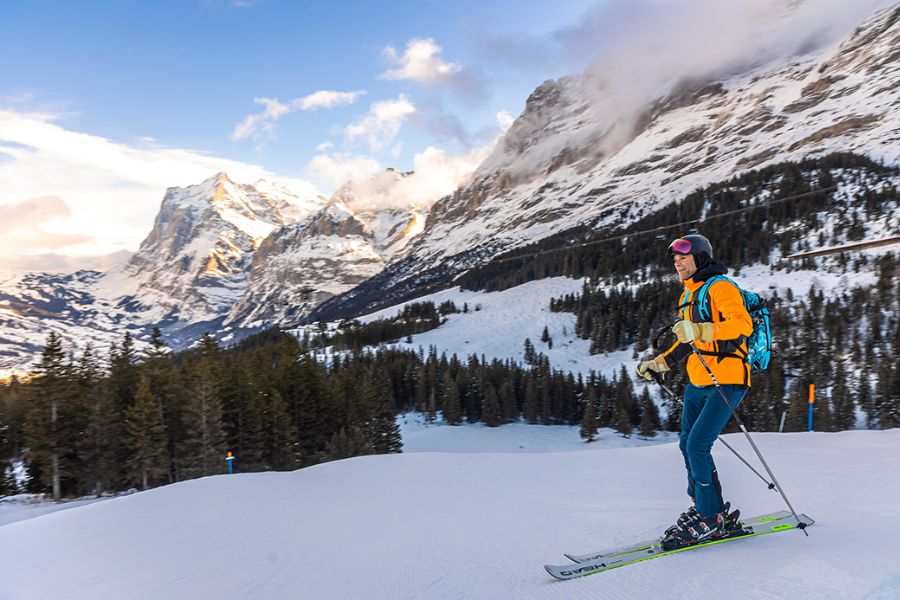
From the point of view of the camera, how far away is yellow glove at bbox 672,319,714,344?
5.07 meters

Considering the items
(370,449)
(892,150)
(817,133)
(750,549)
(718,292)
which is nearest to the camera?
(750,549)

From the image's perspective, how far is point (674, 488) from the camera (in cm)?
842

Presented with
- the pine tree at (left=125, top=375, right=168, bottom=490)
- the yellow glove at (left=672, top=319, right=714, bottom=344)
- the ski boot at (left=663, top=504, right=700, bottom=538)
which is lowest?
the pine tree at (left=125, top=375, right=168, bottom=490)

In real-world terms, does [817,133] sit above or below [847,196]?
above

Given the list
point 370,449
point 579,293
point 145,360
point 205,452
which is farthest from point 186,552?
point 579,293

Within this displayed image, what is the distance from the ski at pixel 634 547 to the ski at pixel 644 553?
0.04 meters

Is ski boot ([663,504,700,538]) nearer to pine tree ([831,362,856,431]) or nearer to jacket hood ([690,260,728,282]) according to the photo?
jacket hood ([690,260,728,282])

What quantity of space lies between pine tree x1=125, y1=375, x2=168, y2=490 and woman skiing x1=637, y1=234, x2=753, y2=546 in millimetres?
37361

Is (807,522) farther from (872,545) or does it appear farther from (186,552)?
(186,552)

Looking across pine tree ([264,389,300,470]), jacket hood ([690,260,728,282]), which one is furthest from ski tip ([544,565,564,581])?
pine tree ([264,389,300,470])

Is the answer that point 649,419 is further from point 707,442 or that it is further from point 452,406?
point 707,442

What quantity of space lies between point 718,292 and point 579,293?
128 metres

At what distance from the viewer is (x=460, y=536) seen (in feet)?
21.6

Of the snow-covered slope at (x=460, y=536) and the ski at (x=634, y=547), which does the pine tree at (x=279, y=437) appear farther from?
the ski at (x=634, y=547)
